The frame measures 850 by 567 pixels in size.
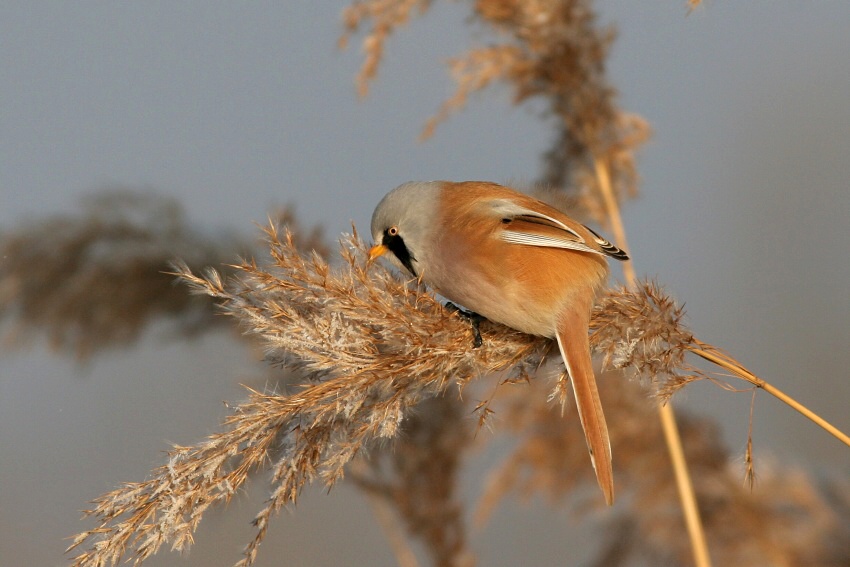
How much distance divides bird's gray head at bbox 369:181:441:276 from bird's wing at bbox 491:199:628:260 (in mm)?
153

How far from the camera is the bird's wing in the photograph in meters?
1.48

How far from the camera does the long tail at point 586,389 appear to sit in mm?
1241

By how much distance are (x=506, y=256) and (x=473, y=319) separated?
0.49 feet

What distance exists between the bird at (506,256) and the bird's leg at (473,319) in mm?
26

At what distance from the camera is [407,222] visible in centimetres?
158

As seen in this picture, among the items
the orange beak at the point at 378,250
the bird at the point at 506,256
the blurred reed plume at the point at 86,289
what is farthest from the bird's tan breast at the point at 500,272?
the blurred reed plume at the point at 86,289

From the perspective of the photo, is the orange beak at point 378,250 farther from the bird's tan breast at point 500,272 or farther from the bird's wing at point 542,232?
the bird's wing at point 542,232

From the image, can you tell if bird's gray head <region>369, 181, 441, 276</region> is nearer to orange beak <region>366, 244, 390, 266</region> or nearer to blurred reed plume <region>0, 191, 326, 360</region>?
orange beak <region>366, 244, 390, 266</region>

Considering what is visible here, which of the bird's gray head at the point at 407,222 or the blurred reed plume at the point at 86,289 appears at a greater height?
the bird's gray head at the point at 407,222

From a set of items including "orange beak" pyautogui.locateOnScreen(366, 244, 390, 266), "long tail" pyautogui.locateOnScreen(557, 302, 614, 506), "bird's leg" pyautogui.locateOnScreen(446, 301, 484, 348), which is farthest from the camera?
"orange beak" pyautogui.locateOnScreen(366, 244, 390, 266)

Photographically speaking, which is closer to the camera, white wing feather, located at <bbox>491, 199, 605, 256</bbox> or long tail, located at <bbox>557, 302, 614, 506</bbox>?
long tail, located at <bbox>557, 302, 614, 506</bbox>

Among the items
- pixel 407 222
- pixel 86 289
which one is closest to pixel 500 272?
pixel 407 222

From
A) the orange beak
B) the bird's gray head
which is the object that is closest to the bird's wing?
the bird's gray head

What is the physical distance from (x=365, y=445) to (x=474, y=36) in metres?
1.54
